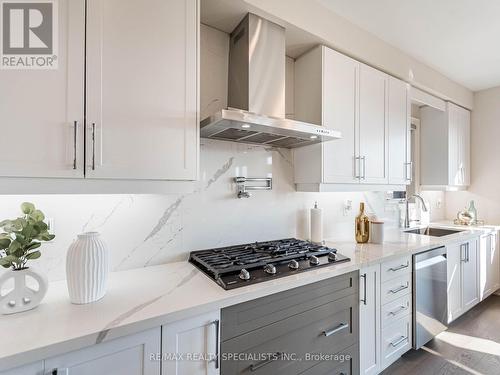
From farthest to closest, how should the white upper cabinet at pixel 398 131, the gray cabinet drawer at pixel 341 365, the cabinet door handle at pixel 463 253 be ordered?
the cabinet door handle at pixel 463 253
the white upper cabinet at pixel 398 131
the gray cabinet drawer at pixel 341 365

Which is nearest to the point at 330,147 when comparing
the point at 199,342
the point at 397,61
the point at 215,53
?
the point at 215,53

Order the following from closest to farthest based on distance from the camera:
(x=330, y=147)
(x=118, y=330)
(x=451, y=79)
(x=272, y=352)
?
(x=118, y=330) < (x=272, y=352) < (x=330, y=147) < (x=451, y=79)

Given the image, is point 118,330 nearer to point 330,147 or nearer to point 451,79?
point 330,147

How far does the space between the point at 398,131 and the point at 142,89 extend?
2.25 meters

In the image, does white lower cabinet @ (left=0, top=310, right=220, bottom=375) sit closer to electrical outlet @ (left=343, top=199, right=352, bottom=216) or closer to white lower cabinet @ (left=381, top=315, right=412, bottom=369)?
white lower cabinet @ (left=381, top=315, right=412, bottom=369)

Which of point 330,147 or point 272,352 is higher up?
point 330,147

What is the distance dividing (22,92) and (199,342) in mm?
1175

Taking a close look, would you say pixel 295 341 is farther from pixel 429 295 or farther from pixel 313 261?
pixel 429 295

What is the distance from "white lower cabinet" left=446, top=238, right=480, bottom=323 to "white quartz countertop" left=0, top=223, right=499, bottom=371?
5.15ft

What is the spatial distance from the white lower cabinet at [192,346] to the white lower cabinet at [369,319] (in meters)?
1.02

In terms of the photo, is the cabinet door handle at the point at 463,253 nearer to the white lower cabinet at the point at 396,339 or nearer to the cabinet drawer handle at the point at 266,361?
the white lower cabinet at the point at 396,339

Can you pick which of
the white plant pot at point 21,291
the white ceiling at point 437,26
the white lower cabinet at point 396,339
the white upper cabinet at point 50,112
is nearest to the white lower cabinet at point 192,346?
the white plant pot at point 21,291

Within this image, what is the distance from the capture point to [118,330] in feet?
2.81

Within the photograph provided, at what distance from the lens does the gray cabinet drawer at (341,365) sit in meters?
1.40
